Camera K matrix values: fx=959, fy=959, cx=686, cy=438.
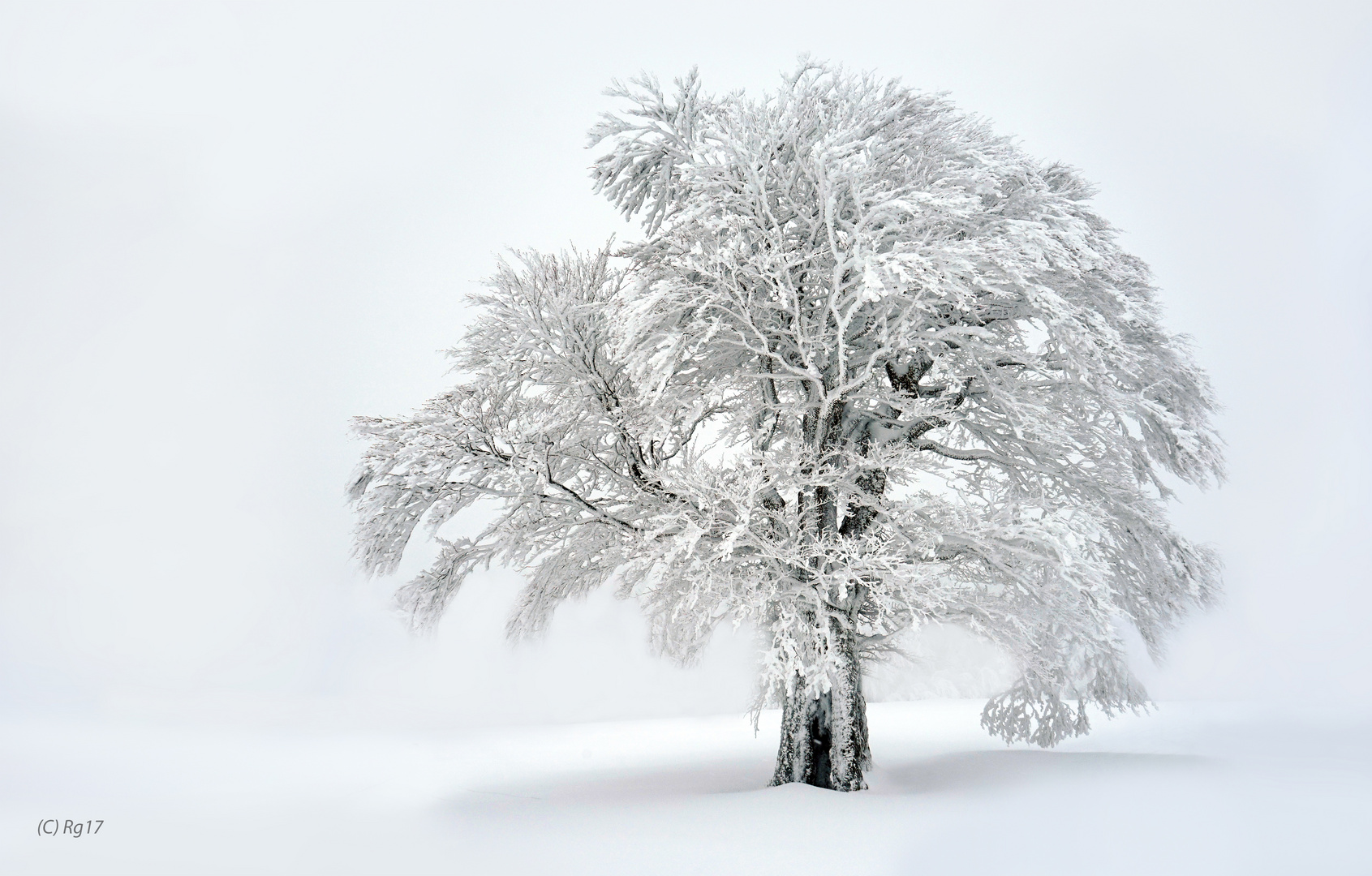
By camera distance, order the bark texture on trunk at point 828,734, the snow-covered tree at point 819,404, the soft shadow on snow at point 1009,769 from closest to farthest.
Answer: the snow-covered tree at point 819,404 → the bark texture on trunk at point 828,734 → the soft shadow on snow at point 1009,769

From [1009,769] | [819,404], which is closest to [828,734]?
[1009,769]

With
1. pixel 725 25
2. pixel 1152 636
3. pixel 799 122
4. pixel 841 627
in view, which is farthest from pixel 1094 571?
pixel 725 25

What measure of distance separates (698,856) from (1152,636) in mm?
7154

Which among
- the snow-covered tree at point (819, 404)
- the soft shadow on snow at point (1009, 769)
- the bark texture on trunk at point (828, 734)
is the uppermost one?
the snow-covered tree at point (819, 404)

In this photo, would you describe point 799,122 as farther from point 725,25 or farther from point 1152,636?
point 725,25

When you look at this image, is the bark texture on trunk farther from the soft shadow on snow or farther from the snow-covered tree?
the soft shadow on snow

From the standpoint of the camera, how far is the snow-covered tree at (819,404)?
848 cm

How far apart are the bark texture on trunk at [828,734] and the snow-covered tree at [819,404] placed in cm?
3

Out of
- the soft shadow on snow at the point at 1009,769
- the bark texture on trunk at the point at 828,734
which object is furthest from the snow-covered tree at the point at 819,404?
the soft shadow on snow at the point at 1009,769

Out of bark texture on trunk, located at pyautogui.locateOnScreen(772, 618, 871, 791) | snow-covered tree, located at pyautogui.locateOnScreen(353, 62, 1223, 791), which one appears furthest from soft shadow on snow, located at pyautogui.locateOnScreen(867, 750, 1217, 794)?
snow-covered tree, located at pyautogui.locateOnScreen(353, 62, 1223, 791)

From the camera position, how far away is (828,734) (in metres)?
9.72

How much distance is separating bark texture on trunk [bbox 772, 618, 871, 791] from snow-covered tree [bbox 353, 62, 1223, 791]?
0.03 m

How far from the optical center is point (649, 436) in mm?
9117

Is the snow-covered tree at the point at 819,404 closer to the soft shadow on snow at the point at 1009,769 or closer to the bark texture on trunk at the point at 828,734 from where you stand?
the bark texture on trunk at the point at 828,734
